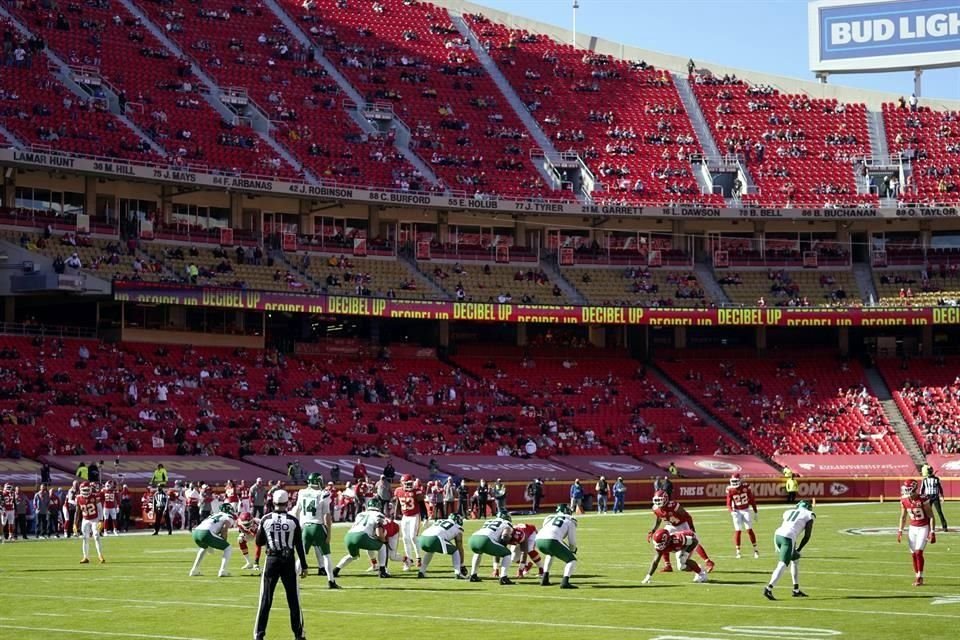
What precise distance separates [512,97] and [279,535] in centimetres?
6265

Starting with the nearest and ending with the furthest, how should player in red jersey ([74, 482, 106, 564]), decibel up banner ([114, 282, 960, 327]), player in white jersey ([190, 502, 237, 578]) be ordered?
player in white jersey ([190, 502, 237, 578]), player in red jersey ([74, 482, 106, 564]), decibel up banner ([114, 282, 960, 327])

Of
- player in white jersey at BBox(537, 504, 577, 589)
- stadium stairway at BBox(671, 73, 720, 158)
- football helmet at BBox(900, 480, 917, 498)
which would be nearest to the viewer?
player in white jersey at BBox(537, 504, 577, 589)

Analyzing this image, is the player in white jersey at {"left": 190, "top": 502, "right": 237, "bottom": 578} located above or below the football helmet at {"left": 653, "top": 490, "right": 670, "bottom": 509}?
below

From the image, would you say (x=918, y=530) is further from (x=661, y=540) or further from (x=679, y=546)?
(x=661, y=540)

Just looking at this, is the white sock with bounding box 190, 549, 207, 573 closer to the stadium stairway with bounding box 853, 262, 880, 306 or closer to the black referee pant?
the black referee pant

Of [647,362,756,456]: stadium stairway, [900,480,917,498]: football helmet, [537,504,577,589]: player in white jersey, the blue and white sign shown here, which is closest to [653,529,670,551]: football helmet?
[537,504,577,589]: player in white jersey

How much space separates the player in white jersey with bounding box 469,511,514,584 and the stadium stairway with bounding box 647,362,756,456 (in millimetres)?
37171

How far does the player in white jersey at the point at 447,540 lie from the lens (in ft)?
88.6

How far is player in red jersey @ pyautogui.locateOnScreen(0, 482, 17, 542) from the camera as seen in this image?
40625mm

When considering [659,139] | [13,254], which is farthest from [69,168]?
[659,139]

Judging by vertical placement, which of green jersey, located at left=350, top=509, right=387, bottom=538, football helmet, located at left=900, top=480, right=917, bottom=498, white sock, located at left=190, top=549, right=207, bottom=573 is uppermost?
football helmet, located at left=900, top=480, right=917, bottom=498

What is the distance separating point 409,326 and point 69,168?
1712 centimetres

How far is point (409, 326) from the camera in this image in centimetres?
6819

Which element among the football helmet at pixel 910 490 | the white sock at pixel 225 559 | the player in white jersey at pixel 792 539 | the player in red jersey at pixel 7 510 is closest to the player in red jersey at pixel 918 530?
the football helmet at pixel 910 490
